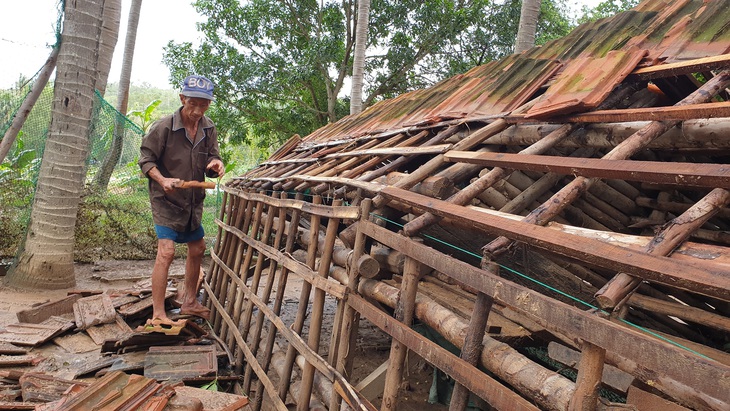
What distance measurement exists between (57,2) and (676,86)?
7.15 metres

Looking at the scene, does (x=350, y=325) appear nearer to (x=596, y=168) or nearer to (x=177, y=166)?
(x=596, y=168)

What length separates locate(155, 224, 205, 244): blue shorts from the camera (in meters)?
4.64

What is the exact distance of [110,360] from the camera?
171 inches

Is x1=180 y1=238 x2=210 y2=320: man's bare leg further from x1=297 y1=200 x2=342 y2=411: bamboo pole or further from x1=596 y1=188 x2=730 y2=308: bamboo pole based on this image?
x1=596 y1=188 x2=730 y2=308: bamboo pole

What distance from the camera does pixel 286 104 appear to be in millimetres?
14320

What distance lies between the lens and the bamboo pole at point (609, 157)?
5.78 feet

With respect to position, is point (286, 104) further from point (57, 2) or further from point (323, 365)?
point (323, 365)

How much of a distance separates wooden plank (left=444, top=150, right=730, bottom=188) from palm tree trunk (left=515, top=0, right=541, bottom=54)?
253 inches

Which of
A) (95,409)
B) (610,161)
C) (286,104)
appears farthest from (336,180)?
(286,104)

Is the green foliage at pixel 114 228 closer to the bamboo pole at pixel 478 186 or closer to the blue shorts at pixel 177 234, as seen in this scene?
the blue shorts at pixel 177 234

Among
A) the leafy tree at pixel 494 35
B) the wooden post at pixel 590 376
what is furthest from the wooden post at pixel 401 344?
the leafy tree at pixel 494 35

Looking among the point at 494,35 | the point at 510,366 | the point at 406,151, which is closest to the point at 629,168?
the point at 510,366

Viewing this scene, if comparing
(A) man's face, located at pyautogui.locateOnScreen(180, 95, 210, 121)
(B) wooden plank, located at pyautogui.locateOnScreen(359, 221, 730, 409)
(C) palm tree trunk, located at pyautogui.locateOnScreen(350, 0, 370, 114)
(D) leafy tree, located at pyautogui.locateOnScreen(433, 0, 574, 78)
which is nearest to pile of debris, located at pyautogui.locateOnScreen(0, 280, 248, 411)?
(A) man's face, located at pyautogui.locateOnScreen(180, 95, 210, 121)

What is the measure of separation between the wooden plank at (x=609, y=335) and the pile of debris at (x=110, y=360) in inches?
83.4
